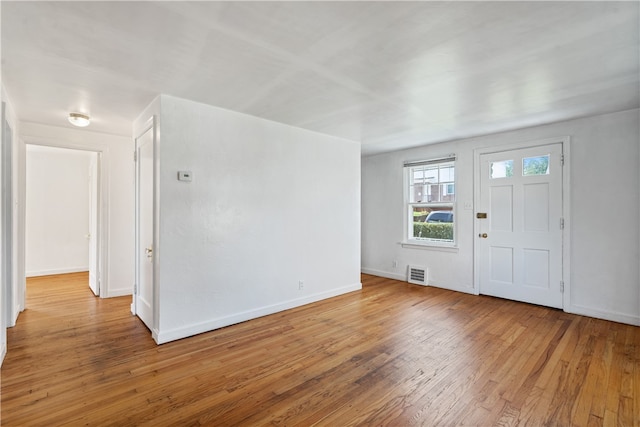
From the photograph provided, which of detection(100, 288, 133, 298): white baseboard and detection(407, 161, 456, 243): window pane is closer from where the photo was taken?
detection(100, 288, 133, 298): white baseboard

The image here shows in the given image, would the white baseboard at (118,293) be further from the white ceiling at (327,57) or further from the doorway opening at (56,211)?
the white ceiling at (327,57)

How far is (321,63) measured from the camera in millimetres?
2367

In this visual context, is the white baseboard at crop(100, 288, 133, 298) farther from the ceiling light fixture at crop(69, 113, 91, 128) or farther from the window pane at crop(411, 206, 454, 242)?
the window pane at crop(411, 206, 454, 242)

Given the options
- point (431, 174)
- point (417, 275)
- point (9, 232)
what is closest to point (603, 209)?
point (431, 174)

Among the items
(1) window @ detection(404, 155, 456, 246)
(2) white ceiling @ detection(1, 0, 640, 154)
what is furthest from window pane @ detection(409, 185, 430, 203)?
(2) white ceiling @ detection(1, 0, 640, 154)

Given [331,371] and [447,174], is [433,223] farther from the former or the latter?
[331,371]

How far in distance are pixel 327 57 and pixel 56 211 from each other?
22.6ft

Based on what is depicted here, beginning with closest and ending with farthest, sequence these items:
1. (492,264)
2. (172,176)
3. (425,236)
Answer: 1. (172,176)
2. (492,264)
3. (425,236)

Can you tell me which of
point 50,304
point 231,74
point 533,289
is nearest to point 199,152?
point 231,74

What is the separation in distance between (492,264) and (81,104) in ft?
18.7

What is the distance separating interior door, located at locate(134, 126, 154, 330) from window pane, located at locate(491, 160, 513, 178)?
4640mm

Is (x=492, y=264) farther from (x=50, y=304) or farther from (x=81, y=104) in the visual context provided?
(x=50, y=304)

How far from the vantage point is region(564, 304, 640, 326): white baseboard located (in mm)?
3453

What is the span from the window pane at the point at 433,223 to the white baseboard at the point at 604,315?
1.81 metres
